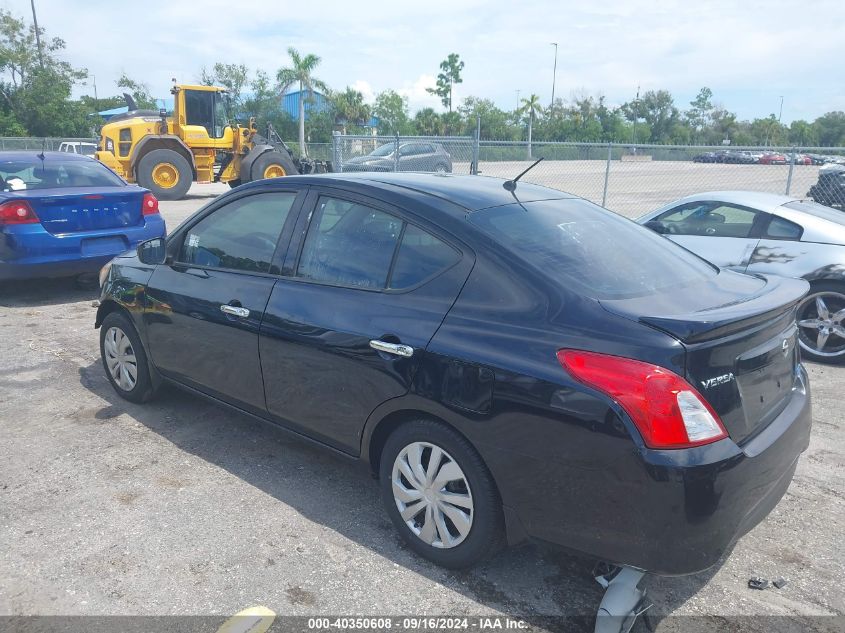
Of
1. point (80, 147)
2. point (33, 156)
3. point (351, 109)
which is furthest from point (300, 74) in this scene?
point (33, 156)

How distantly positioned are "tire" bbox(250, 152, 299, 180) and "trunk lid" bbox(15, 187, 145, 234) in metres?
10.6

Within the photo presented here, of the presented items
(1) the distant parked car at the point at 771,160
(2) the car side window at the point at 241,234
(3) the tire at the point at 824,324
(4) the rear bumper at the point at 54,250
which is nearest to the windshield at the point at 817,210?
(3) the tire at the point at 824,324

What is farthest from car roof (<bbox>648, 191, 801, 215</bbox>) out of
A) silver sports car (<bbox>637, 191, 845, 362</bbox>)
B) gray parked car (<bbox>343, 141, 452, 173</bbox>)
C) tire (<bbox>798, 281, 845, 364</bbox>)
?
gray parked car (<bbox>343, 141, 452, 173</bbox>)

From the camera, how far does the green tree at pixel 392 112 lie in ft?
212

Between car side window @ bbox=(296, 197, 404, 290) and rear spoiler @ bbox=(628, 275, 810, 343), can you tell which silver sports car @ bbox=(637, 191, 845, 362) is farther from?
car side window @ bbox=(296, 197, 404, 290)

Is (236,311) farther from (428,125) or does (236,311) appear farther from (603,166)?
(428,125)

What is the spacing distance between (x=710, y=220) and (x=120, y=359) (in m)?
5.27

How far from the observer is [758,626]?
8.48 ft

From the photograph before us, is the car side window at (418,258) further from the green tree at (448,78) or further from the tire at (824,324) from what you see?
the green tree at (448,78)

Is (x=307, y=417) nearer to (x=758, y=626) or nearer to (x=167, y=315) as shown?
(x=167, y=315)

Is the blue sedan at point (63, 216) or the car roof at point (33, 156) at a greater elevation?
the car roof at point (33, 156)

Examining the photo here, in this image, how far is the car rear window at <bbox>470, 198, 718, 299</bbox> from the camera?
2766 mm

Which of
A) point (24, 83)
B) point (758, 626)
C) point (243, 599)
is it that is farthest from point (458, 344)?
point (24, 83)

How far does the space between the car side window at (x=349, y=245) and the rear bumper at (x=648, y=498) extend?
1093 mm
